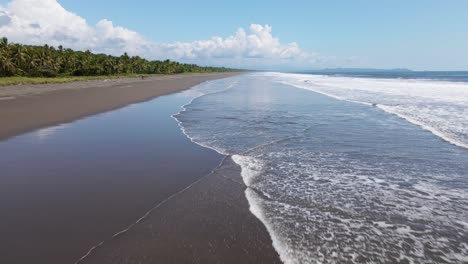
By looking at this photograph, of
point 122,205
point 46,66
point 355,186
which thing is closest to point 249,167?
point 355,186

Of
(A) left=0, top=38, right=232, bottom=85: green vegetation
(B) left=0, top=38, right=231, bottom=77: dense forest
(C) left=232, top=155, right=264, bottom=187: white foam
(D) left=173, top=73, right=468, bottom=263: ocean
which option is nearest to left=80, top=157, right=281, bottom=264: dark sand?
(D) left=173, top=73, right=468, bottom=263: ocean

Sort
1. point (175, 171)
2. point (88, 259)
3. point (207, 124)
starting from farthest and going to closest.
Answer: point (207, 124) < point (175, 171) < point (88, 259)

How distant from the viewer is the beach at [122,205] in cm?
472

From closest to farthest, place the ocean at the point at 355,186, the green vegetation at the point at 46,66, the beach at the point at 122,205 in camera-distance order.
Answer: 1. the beach at the point at 122,205
2. the ocean at the point at 355,186
3. the green vegetation at the point at 46,66

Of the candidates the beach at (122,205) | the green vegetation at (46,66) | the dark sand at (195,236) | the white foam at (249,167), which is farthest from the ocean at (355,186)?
the green vegetation at (46,66)

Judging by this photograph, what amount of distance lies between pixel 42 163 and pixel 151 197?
4.13 meters

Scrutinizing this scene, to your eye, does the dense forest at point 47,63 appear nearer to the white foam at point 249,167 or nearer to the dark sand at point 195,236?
the white foam at point 249,167

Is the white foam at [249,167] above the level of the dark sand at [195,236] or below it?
below

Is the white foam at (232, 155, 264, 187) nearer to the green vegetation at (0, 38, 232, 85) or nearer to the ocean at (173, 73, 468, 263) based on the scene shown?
the ocean at (173, 73, 468, 263)

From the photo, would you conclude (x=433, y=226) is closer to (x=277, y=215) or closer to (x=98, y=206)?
(x=277, y=215)

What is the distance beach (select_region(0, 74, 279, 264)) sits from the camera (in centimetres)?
472

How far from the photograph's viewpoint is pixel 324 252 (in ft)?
15.9

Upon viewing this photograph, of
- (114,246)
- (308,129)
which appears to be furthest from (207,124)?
(114,246)

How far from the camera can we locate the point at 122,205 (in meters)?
6.30
